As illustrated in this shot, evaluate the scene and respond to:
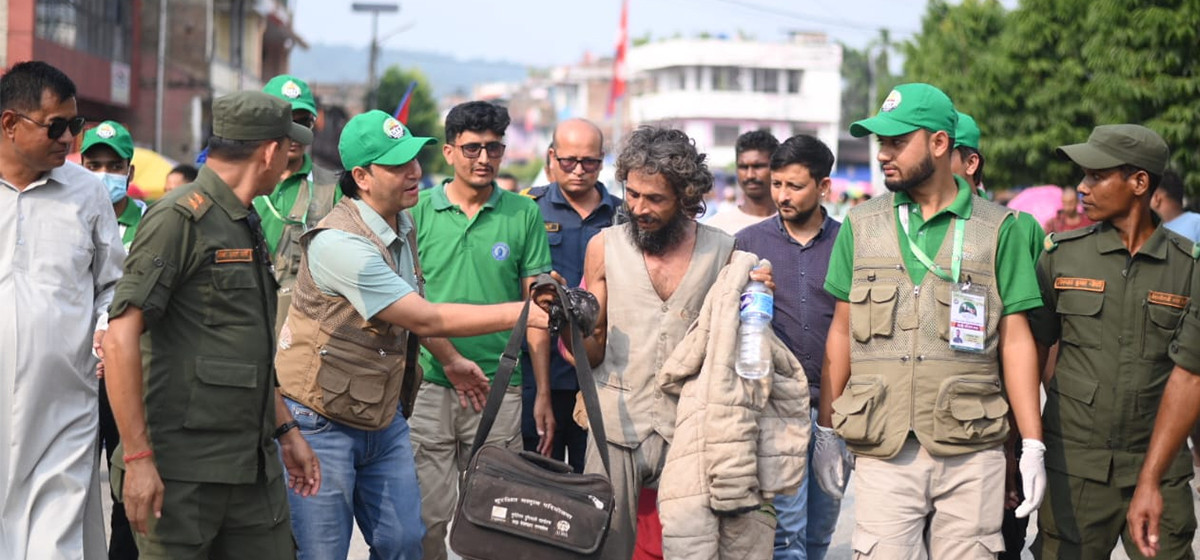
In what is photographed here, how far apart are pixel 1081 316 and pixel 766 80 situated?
83.8m

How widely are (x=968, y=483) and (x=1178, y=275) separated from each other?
3.78 feet

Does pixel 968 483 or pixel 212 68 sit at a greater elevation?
pixel 212 68

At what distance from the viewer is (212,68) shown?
40500 mm

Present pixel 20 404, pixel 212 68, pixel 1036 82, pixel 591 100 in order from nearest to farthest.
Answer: pixel 20 404 < pixel 1036 82 < pixel 212 68 < pixel 591 100

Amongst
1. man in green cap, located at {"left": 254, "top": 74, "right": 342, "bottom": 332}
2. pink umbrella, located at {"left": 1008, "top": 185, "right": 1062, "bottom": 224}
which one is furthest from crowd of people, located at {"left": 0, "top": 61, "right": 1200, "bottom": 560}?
pink umbrella, located at {"left": 1008, "top": 185, "right": 1062, "bottom": 224}

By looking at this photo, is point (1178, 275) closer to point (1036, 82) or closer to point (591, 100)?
point (1036, 82)

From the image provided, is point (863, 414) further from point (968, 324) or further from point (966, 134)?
point (966, 134)

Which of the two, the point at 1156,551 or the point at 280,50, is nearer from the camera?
the point at 1156,551

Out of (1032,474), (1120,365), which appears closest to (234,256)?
(1032,474)

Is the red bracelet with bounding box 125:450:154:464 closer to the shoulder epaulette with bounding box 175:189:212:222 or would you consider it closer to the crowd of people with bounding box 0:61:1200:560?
the crowd of people with bounding box 0:61:1200:560

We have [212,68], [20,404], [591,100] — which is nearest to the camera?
[20,404]

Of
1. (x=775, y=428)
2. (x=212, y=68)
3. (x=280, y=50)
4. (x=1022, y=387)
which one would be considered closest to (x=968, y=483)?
(x=1022, y=387)

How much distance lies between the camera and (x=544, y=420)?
5.79 meters

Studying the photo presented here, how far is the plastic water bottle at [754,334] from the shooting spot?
16.0 ft
